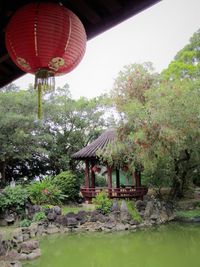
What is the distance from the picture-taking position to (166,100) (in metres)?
8.70

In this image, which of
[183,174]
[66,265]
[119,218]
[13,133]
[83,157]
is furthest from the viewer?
[13,133]

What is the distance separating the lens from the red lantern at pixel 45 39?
1.73m

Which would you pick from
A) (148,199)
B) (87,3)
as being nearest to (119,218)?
(148,199)

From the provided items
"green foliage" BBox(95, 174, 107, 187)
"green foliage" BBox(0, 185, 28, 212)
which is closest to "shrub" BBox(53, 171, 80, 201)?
"green foliage" BBox(0, 185, 28, 212)

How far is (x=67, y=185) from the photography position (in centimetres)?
1180

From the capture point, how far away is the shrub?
11544 millimetres

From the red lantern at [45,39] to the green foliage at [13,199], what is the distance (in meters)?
7.34

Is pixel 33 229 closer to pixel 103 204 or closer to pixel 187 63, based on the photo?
pixel 103 204

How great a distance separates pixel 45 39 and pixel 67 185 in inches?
411

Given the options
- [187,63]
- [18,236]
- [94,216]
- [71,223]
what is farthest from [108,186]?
[187,63]

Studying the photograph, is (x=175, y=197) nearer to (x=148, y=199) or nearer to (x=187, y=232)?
(x=148, y=199)

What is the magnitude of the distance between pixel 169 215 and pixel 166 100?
13.4 ft

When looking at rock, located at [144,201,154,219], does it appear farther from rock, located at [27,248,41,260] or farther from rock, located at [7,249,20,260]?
rock, located at [7,249,20,260]

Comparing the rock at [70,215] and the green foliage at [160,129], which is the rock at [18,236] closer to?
the rock at [70,215]
